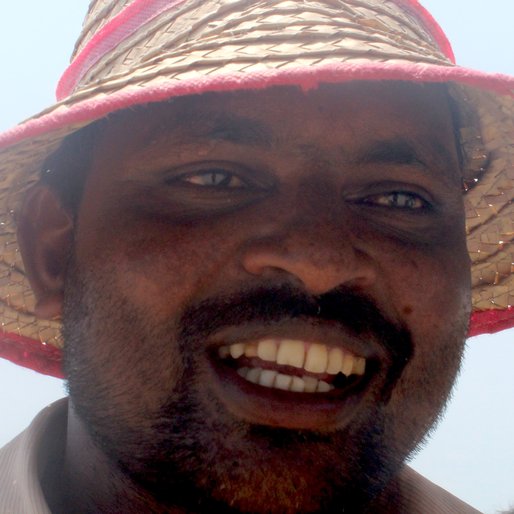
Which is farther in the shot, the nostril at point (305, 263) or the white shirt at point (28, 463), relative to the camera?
the white shirt at point (28, 463)

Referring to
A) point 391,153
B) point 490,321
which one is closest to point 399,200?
point 391,153

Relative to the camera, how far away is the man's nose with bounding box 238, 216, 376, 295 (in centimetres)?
138

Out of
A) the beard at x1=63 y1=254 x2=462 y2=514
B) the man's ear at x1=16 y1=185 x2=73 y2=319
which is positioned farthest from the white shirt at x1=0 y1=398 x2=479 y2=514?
the man's ear at x1=16 y1=185 x2=73 y2=319

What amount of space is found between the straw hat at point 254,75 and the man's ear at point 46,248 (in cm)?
4

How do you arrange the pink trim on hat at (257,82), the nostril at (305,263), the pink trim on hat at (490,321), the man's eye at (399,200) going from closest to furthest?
the pink trim on hat at (257,82) → the nostril at (305,263) → the man's eye at (399,200) → the pink trim on hat at (490,321)

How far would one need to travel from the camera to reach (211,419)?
1403 millimetres

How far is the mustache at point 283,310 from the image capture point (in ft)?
4.54

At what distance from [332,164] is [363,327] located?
330 mm

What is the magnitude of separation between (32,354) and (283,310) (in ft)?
3.46

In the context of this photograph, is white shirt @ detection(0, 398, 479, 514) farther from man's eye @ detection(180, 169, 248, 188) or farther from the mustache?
man's eye @ detection(180, 169, 248, 188)

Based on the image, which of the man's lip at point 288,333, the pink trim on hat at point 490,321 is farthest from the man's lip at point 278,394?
the pink trim on hat at point 490,321

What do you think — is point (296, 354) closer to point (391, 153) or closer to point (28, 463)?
point (391, 153)

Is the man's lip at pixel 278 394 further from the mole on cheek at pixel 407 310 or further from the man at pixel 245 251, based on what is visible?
the mole on cheek at pixel 407 310

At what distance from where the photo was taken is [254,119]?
59.2 inches
